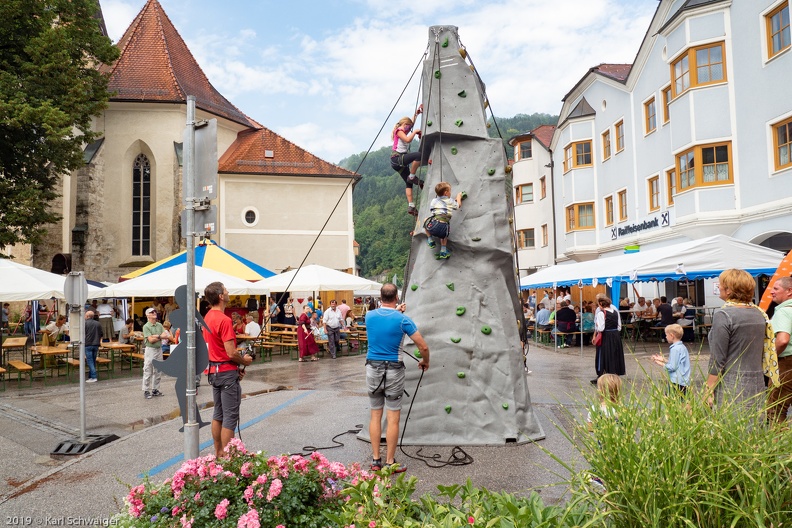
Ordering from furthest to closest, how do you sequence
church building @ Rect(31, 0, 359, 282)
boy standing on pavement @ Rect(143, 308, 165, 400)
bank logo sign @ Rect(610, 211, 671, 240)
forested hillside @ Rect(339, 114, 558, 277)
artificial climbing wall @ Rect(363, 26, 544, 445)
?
forested hillside @ Rect(339, 114, 558, 277)
church building @ Rect(31, 0, 359, 282)
bank logo sign @ Rect(610, 211, 671, 240)
boy standing on pavement @ Rect(143, 308, 165, 400)
artificial climbing wall @ Rect(363, 26, 544, 445)

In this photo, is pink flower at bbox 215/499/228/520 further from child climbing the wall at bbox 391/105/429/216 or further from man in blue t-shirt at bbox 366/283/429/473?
child climbing the wall at bbox 391/105/429/216

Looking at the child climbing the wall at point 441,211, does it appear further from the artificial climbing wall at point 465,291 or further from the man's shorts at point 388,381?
the man's shorts at point 388,381

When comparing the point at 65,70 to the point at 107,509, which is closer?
the point at 107,509

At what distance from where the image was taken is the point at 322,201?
37.2m

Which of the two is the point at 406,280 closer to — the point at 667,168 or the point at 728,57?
the point at 728,57

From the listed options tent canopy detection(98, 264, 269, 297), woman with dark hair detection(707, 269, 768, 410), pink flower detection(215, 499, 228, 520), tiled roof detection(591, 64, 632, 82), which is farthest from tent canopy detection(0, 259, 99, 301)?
tiled roof detection(591, 64, 632, 82)

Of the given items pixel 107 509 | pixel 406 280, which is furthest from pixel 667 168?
pixel 107 509

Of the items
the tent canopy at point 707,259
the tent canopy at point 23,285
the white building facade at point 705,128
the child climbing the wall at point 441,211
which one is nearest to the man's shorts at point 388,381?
the child climbing the wall at point 441,211

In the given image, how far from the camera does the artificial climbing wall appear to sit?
7086mm

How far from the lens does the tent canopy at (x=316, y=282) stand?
60.7ft

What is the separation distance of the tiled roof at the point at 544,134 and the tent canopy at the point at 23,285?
31.7 meters

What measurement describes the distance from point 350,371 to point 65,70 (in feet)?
46.0

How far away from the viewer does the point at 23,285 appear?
14172 millimetres

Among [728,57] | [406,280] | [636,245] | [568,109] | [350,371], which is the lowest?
[350,371]
